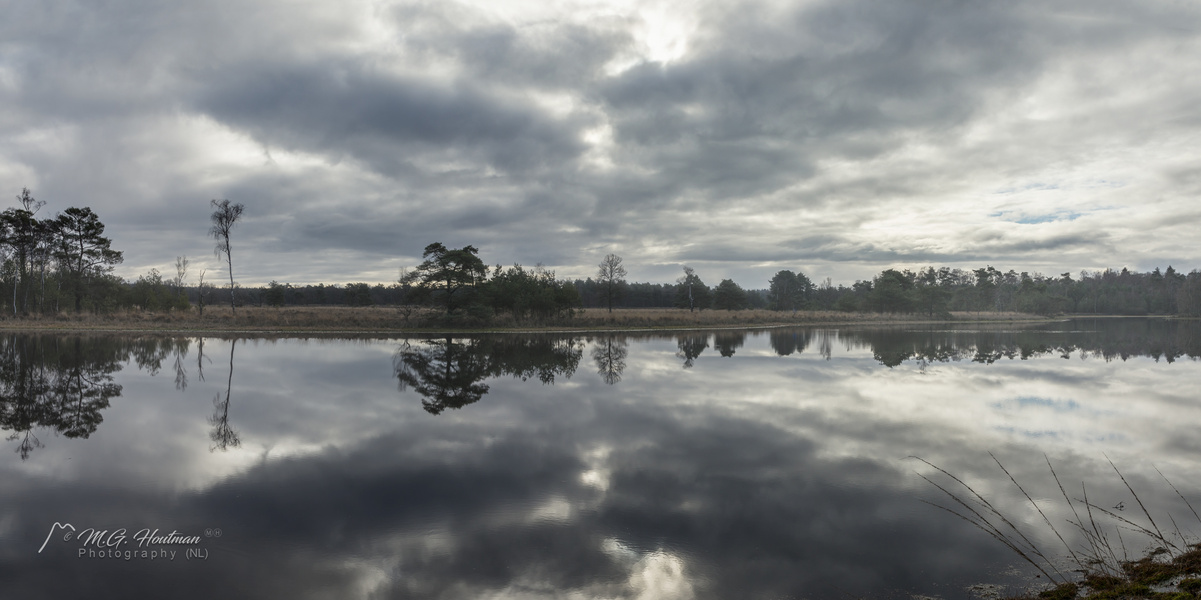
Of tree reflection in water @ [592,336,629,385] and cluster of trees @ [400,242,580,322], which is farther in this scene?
cluster of trees @ [400,242,580,322]

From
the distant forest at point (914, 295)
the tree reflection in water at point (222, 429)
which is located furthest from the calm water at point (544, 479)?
the distant forest at point (914, 295)

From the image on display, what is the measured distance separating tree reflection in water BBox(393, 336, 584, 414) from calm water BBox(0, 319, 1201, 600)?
0.45 metres

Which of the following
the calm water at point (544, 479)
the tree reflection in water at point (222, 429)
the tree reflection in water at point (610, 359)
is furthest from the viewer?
the tree reflection in water at point (610, 359)

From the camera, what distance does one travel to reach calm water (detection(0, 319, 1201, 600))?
17.9ft

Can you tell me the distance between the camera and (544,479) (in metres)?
8.34

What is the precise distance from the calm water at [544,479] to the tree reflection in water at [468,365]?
17.8 inches

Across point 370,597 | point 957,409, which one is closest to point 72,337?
point 370,597

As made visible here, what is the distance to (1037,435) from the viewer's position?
1155 cm

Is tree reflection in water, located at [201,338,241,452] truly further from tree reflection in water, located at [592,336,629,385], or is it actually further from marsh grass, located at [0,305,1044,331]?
marsh grass, located at [0,305,1044,331]

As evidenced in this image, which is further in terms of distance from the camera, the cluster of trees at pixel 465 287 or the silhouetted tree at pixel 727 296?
the silhouetted tree at pixel 727 296

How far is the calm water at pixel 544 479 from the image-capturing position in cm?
546

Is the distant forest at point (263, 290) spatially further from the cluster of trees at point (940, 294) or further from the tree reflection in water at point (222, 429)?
the tree reflection in water at point (222, 429)

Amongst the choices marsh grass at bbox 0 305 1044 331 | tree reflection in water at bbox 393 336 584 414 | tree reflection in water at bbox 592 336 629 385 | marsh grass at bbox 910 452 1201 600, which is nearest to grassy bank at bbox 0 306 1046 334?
marsh grass at bbox 0 305 1044 331

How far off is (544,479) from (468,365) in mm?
14764
